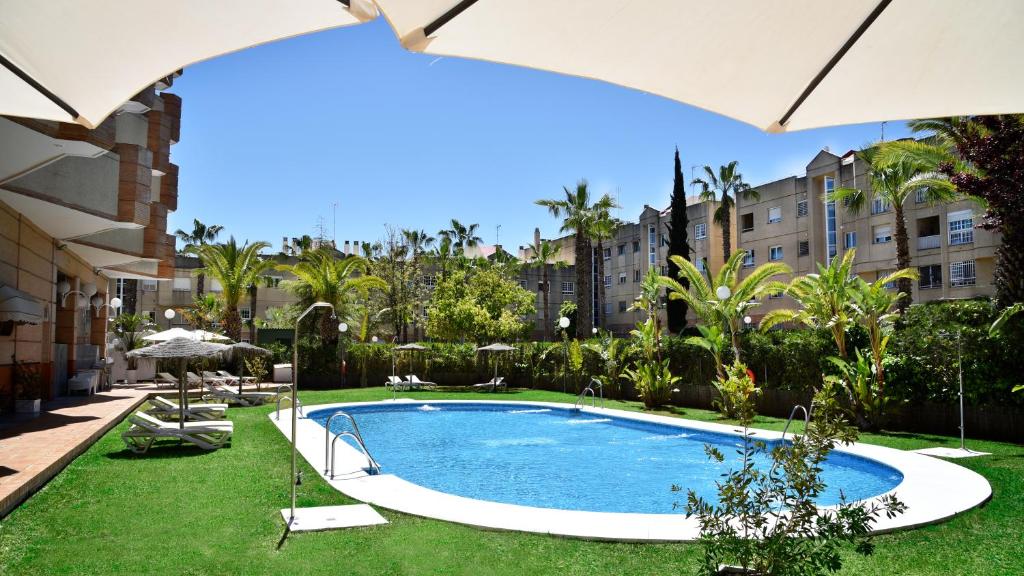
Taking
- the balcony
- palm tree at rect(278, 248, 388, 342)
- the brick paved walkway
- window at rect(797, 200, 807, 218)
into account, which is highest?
window at rect(797, 200, 807, 218)

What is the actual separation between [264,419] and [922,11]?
1726 centimetres

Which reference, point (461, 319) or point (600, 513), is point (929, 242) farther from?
point (600, 513)

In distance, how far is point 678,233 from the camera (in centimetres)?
4066

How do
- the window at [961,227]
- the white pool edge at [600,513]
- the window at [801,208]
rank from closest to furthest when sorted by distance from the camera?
the white pool edge at [600,513] → the window at [961,227] → the window at [801,208]

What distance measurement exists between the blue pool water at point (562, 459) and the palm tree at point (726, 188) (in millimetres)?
27937

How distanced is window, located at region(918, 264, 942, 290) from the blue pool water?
1005 inches

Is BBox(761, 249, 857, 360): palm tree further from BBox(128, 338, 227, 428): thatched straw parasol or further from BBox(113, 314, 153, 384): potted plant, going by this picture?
BBox(113, 314, 153, 384): potted plant

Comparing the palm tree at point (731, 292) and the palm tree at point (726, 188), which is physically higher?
the palm tree at point (726, 188)

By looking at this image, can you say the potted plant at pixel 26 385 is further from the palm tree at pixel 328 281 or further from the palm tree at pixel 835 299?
the palm tree at pixel 835 299

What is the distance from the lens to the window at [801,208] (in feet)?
138

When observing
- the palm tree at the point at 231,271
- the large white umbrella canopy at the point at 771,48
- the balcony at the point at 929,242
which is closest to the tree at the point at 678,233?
the balcony at the point at 929,242

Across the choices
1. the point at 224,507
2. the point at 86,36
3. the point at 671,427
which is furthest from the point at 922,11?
the point at 671,427

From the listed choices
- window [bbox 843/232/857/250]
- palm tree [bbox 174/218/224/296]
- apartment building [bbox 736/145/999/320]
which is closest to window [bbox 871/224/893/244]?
apartment building [bbox 736/145/999/320]

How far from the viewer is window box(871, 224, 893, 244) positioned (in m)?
37.5
